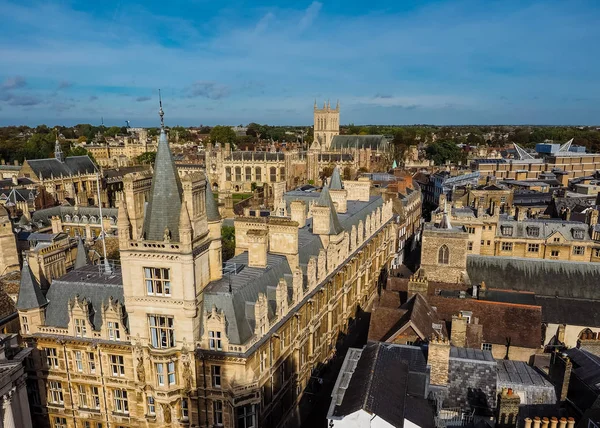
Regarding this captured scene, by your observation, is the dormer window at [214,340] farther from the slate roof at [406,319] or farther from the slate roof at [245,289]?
the slate roof at [406,319]

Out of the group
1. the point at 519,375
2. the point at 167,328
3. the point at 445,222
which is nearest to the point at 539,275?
the point at 445,222

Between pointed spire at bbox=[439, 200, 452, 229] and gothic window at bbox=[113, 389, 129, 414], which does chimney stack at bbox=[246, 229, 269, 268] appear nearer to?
gothic window at bbox=[113, 389, 129, 414]

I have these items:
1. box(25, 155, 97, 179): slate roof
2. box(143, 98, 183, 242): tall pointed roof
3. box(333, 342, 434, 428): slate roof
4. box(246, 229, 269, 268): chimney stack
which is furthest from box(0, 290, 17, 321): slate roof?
box(25, 155, 97, 179): slate roof

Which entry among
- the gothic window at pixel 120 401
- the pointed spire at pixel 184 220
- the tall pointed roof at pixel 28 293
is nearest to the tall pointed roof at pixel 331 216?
the pointed spire at pixel 184 220

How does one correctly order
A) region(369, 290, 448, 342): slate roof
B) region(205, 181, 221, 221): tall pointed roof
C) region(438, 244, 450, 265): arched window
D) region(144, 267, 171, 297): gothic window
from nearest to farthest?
1. region(144, 267, 171, 297): gothic window
2. region(205, 181, 221, 221): tall pointed roof
3. region(369, 290, 448, 342): slate roof
4. region(438, 244, 450, 265): arched window

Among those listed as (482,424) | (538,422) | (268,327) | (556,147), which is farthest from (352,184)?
(556,147)

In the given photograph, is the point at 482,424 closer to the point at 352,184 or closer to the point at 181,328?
the point at 181,328
